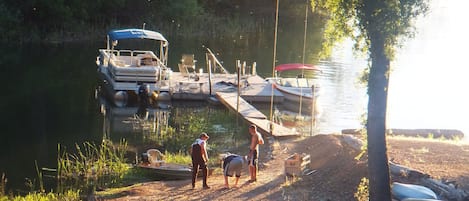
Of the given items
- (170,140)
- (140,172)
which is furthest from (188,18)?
(140,172)

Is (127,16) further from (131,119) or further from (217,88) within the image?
(131,119)

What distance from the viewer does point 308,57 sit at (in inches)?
1919

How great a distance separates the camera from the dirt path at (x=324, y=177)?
536 inches

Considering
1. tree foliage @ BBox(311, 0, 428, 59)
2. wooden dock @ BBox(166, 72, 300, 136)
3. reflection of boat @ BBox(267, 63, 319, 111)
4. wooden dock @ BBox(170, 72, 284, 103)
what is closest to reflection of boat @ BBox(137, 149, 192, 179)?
tree foliage @ BBox(311, 0, 428, 59)

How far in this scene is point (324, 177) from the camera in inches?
569

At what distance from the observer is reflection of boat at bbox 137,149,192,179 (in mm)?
16812

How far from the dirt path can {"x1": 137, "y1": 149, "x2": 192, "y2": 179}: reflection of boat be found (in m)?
0.41

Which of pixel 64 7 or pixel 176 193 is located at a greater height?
pixel 64 7

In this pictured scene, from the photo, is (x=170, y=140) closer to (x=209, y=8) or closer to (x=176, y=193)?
(x=176, y=193)

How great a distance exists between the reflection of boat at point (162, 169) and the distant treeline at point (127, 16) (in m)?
34.2

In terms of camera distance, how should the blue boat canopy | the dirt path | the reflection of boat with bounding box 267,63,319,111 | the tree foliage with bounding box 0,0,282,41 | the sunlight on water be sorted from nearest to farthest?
1. the dirt path
2. the sunlight on water
3. the reflection of boat with bounding box 267,63,319,111
4. the blue boat canopy
5. the tree foliage with bounding box 0,0,282,41

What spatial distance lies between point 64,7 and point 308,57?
2024cm

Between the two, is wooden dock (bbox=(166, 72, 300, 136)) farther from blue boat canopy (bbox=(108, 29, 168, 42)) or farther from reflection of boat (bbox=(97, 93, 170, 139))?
reflection of boat (bbox=(97, 93, 170, 139))

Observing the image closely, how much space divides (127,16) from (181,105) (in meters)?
31.8
